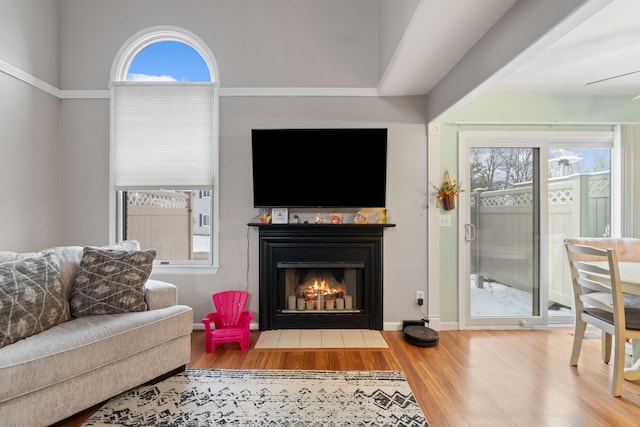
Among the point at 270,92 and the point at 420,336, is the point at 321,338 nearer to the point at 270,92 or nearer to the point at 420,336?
the point at 420,336

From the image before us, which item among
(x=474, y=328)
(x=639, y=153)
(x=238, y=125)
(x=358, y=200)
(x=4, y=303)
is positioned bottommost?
(x=474, y=328)

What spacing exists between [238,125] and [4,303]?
2169 mm

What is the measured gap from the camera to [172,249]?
3.11 meters

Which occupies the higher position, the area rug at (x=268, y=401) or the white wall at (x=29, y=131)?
the white wall at (x=29, y=131)

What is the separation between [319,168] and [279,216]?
62 cm

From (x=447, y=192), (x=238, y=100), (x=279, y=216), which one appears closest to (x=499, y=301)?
(x=447, y=192)

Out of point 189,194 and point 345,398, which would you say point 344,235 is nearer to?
point 345,398

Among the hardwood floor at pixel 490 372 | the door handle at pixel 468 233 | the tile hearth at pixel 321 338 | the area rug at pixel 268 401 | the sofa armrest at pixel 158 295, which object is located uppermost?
the door handle at pixel 468 233

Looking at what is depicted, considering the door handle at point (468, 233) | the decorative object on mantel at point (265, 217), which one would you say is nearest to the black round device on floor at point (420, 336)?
the door handle at point (468, 233)

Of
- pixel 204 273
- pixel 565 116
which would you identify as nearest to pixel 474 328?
pixel 565 116

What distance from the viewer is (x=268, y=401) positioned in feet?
6.12

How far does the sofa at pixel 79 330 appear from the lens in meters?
1.53

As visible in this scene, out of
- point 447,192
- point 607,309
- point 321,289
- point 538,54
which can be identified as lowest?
point 321,289

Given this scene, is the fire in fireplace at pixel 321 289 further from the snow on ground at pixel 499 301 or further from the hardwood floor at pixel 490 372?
the snow on ground at pixel 499 301
